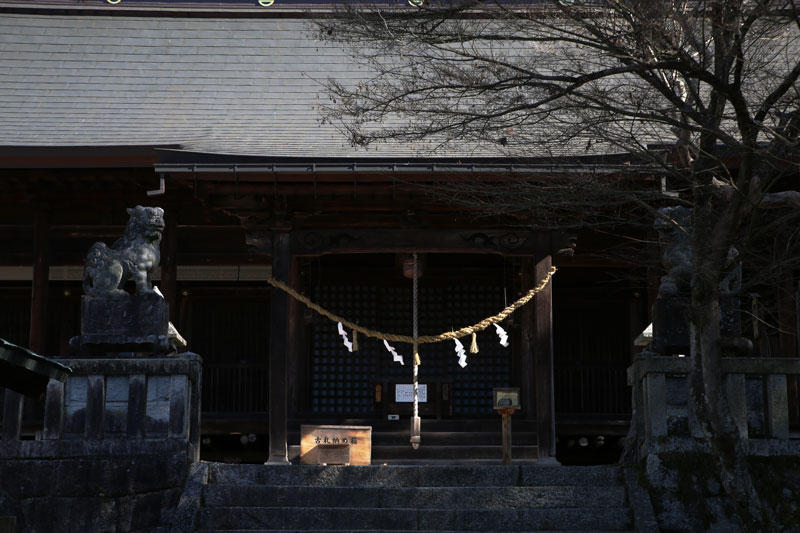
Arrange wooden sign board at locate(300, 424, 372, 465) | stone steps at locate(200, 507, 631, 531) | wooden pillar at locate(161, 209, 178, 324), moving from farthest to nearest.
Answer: wooden pillar at locate(161, 209, 178, 324) → wooden sign board at locate(300, 424, 372, 465) → stone steps at locate(200, 507, 631, 531)

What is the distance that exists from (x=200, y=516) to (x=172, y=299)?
550 centimetres

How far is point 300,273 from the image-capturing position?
14922 mm

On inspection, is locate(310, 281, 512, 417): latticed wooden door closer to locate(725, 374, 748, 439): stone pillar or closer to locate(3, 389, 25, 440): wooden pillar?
locate(3, 389, 25, 440): wooden pillar

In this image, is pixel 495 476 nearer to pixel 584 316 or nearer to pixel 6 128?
pixel 584 316

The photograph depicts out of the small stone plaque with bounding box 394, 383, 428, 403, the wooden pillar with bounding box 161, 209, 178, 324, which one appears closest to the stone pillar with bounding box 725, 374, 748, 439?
the small stone plaque with bounding box 394, 383, 428, 403

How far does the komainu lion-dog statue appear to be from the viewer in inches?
434

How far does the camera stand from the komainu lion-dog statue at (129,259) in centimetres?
1103

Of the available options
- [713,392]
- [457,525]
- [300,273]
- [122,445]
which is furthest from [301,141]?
[713,392]

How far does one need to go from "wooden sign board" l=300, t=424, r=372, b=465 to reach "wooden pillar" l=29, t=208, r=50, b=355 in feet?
12.8

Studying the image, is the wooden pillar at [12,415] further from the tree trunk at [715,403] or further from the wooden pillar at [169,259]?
the tree trunk at [715,403]

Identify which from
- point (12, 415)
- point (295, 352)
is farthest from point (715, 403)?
point (295, 352)

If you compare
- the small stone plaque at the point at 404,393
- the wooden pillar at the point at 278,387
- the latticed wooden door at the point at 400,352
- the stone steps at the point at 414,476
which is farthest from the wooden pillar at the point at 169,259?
the stone steps at the point at 414,476

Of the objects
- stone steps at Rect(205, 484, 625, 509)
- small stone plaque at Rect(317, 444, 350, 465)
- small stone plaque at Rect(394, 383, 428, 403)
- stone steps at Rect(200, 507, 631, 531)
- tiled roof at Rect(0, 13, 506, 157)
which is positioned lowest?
stone steps at Rect(200, 507, 631, 531)

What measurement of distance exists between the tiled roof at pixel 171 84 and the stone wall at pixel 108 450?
3.72 m
